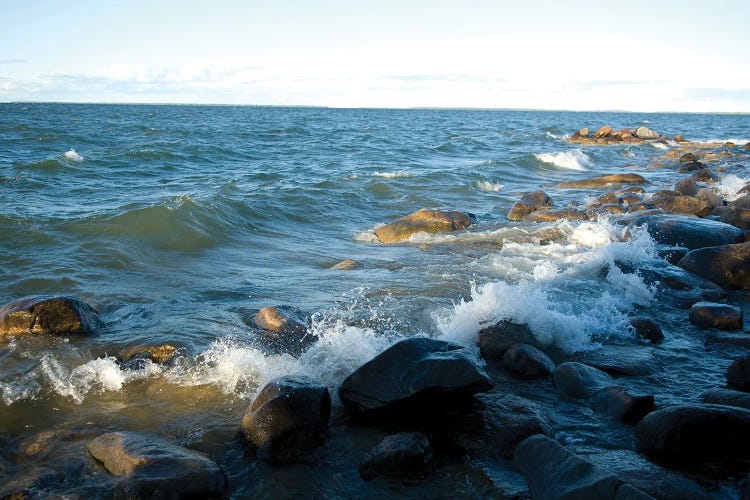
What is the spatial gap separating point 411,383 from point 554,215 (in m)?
9.39

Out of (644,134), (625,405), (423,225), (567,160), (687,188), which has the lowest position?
(625,405)

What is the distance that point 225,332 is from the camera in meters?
6.25

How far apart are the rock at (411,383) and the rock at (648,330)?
257 cm

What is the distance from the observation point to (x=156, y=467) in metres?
3.62

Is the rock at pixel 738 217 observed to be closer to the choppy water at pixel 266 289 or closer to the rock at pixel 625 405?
the choppy water at pixel 266 289

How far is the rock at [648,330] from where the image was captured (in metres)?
6.14

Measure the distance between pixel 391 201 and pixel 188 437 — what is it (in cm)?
1204

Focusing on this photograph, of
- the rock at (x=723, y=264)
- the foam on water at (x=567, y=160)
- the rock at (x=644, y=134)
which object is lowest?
the rock at (x=723, y=264)

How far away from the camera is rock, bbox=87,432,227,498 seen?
3.47 metres

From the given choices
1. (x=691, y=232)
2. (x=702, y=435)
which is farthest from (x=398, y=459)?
(x=691, y=232)

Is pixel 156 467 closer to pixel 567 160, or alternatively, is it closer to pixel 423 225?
pixel 423 225

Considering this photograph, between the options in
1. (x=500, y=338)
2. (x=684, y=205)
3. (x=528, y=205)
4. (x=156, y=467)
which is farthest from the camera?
(x=528, y=205)

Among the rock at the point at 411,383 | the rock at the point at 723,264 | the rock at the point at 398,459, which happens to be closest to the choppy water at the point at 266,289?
the rock at the point at 398,459

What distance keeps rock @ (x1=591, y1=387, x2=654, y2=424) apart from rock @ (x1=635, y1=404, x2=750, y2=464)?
464 mm
